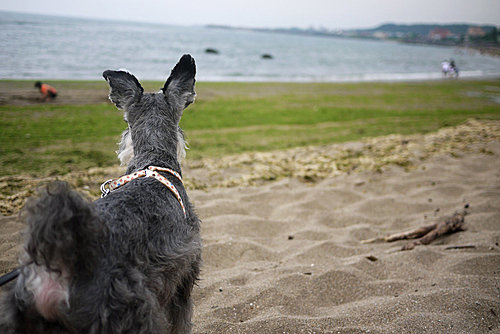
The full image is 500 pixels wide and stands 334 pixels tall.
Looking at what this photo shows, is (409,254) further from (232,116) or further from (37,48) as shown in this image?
(37,48)

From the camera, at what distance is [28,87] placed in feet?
35.9

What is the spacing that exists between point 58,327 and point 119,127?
8.65 metres

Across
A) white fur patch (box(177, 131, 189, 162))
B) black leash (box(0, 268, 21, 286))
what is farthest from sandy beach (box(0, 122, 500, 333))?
black leash (box(0, 268, 21, 286))

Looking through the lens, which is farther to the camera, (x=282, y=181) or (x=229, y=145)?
(x=229, y=145)

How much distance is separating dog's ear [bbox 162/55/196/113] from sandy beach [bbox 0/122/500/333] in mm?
2059

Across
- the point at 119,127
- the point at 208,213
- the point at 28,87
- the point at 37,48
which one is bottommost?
the point at 208,213

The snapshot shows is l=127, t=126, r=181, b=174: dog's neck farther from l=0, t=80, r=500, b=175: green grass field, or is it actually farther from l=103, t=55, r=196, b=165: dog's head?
l=0, t=80, r=500, b=175: green grass field

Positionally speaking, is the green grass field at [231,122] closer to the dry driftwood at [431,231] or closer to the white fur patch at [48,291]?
the dry driftwood at [431,231]

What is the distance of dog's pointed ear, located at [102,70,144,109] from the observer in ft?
10.7

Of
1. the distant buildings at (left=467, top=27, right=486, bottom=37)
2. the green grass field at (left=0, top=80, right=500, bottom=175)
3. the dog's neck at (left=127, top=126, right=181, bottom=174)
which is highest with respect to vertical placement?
the distant buildings at (left=467, top=27, right=486, bottom=37)

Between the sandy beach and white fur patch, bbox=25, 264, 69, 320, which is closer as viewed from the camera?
white fur patch, bbox=25, 264, 69, 320

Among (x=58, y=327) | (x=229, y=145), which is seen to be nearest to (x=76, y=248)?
(x=58, y=327)

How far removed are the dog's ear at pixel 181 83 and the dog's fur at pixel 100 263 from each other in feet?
3.65

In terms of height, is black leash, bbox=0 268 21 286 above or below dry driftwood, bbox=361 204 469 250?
above
